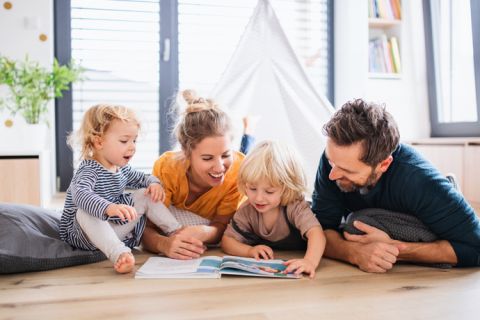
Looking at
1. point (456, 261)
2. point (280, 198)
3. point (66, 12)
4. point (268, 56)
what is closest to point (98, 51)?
point (66, 12)

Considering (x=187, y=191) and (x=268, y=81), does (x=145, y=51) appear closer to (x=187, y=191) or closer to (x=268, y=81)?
(x=268, y=81)

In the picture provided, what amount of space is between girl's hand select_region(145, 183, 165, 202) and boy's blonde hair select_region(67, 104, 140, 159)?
20 centimetres

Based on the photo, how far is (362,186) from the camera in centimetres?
137

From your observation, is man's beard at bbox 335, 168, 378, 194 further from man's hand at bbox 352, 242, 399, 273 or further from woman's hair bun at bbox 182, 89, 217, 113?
woman's hair bun at bbox 182, 89, 217, 113

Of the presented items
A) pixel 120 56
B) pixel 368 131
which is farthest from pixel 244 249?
pixel 120 56

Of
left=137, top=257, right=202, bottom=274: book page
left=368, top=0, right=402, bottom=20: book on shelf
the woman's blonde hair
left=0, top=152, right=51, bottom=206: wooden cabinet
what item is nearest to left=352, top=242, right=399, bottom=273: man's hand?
left=137, top=257, right=202, bottom=274: book page

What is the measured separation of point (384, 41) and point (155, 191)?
2.68 m

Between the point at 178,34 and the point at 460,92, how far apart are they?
2.04 meters

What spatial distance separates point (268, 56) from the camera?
2643 millimetres

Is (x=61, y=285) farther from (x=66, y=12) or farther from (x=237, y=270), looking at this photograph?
(x=66, y=12)

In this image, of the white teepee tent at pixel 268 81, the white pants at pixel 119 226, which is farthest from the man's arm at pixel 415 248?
the white teepee tent at pixel 268 81

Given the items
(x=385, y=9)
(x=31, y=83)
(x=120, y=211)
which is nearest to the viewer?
(x=120, y=211)

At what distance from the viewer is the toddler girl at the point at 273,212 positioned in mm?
1440

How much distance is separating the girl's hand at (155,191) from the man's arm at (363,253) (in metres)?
0.53
